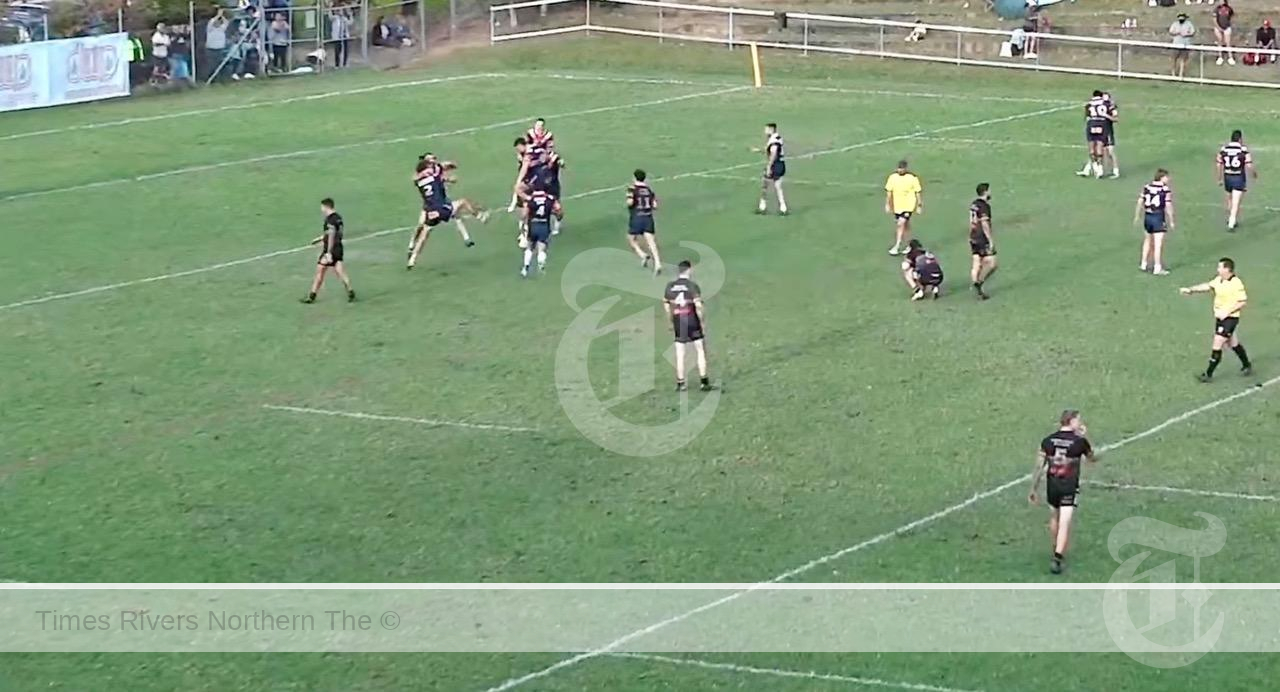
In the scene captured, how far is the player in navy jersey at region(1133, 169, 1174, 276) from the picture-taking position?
3088 centimetres

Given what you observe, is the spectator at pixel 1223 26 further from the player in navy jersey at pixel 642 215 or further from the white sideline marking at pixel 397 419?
the white sideline marking at pixel 397 419

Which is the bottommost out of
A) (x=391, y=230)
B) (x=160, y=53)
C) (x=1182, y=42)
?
(x=391, y=230)

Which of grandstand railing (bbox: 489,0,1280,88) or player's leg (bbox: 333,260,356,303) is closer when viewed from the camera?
player's leg (bbox: 333,260,356,303)

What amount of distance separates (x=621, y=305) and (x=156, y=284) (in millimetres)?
7192

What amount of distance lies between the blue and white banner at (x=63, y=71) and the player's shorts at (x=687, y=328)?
28797mm

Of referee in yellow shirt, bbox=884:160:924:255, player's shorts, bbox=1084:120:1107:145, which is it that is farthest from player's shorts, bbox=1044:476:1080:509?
player's shorts, bbox=1084:120:1107:145

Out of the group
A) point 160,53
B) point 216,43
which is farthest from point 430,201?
point 216,43

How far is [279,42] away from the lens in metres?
55.5

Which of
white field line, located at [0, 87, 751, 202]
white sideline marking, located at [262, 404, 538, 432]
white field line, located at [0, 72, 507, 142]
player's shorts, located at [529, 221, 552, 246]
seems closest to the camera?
white sideline marking, located at [262, 404, 538, 432]

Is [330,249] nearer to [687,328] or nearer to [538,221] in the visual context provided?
[538,221]

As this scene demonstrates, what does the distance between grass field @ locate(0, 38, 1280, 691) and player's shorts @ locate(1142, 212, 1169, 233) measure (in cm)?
80

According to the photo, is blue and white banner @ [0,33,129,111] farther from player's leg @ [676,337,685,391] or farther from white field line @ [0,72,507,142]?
player's leg @ [676,337,685,391]

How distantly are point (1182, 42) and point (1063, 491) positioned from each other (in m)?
38.2

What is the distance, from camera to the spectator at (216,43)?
53.8 meters
